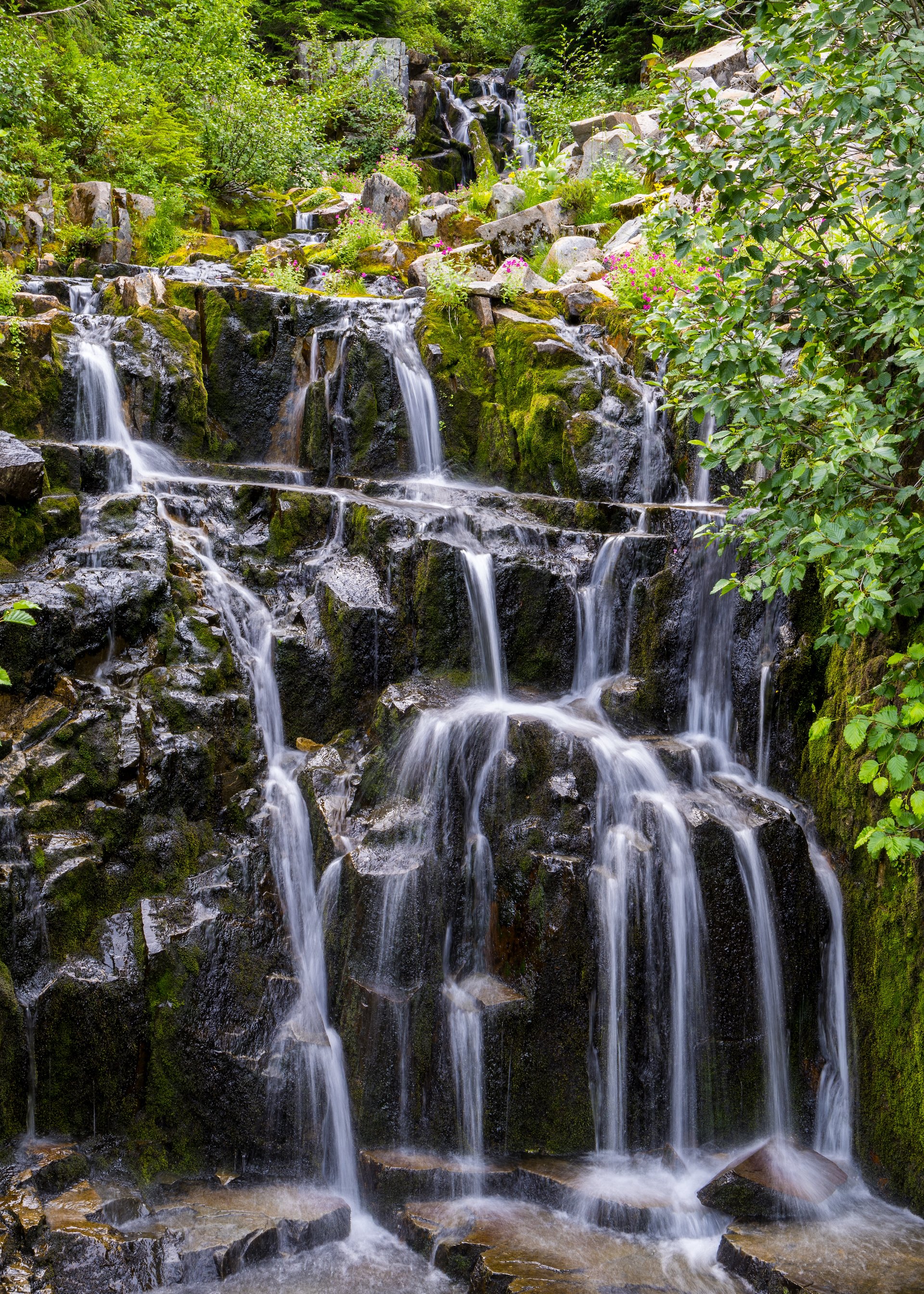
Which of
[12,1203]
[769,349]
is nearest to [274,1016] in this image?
[12,1203]

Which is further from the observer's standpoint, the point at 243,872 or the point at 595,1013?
the point at 243,872

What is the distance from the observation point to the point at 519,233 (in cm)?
1478

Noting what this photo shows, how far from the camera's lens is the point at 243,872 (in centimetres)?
670

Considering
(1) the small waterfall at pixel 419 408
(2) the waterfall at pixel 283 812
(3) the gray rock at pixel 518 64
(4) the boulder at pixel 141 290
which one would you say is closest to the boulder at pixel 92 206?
(4) the boulder at pixel 141 290

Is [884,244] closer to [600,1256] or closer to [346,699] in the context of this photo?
[346,699]

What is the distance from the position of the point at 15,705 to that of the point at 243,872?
2174mm

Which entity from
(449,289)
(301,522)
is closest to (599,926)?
(301,522)

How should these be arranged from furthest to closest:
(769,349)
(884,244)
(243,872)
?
(243,872)
(769,349)
(884,244)

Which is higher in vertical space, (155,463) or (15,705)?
(155,463)

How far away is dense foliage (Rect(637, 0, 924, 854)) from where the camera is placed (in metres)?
4.48

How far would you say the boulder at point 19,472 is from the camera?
7.50 m

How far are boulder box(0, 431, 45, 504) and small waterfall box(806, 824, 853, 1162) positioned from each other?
715cm

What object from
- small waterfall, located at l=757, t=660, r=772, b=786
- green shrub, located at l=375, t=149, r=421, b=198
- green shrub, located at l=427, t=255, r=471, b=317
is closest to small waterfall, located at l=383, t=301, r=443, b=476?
green shrub, located at l=427, t=255, r=471, b=317

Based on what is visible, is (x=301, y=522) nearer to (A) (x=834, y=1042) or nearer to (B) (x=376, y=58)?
(A) (x=834, y=1042)
